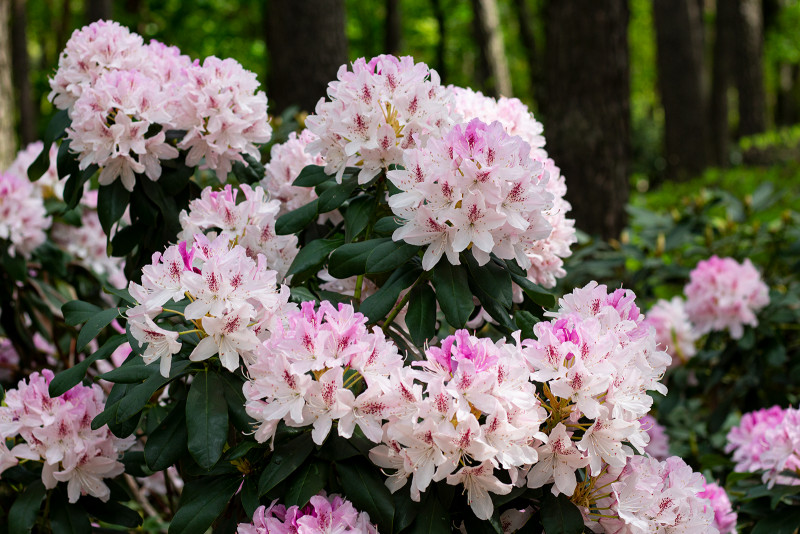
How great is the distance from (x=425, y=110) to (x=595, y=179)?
3158mm

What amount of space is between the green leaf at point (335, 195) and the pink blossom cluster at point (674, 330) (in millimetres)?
2040

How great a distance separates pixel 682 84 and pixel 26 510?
478 inches

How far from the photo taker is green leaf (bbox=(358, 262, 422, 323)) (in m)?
1.62

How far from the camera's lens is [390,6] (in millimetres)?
13344

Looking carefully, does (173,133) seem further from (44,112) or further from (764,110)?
(44,112)

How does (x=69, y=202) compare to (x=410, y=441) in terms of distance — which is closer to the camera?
(x=410, y=441)

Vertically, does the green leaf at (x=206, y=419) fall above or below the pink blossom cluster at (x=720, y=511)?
above

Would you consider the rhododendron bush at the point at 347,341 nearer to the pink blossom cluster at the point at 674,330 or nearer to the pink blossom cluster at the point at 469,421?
the pink blossom cluster at the point at 469,421

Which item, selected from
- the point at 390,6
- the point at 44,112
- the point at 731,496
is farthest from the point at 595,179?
the point at 44,112

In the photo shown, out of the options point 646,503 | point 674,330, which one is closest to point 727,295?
point 674,330

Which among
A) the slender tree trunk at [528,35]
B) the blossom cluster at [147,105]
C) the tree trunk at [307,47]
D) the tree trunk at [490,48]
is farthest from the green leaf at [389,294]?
the slender tree trunk at [528,35]

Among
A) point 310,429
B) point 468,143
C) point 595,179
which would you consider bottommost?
point 595,179

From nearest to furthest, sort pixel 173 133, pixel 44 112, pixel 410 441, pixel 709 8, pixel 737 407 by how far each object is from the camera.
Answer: pixel 410 441
pixel 173 133
pixel 737 407
pixel 44 112
pixel 709 8

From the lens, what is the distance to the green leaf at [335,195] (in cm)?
180
